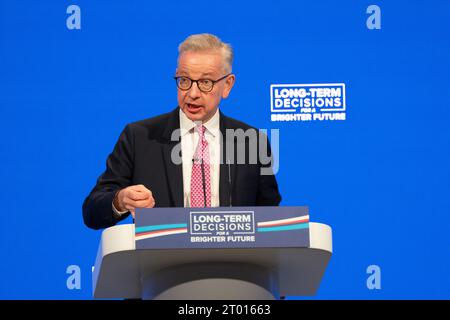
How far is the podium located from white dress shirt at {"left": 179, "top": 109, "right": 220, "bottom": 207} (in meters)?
0.54

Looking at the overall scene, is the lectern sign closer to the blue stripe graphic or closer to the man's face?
the blue stripe graphic

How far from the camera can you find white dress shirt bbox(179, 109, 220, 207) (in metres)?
3.16

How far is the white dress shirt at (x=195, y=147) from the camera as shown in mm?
3160

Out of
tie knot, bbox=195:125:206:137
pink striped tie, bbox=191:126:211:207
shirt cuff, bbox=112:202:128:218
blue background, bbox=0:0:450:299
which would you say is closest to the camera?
shirt cuff, bbox=112:202:128:218

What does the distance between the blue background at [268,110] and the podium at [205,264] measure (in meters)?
1.56

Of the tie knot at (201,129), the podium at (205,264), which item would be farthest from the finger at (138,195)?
the tie knot at (201,129)

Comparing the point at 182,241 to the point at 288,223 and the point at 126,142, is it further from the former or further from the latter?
the point at 126,142

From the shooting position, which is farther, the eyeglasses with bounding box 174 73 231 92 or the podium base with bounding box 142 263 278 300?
the eyeglasses with bounding box 174 73 231 92

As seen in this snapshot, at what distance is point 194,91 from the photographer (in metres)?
3.33

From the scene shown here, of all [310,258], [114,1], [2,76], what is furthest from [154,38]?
[310,258]

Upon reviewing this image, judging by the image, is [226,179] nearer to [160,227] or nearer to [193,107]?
[193,107]

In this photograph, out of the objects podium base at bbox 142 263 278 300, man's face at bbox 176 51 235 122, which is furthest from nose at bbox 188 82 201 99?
podium base at bbox 142 263 278 300

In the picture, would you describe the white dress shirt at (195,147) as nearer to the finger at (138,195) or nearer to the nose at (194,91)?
the nose at (194,91)

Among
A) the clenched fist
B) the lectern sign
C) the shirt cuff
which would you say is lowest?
the lectern sign
